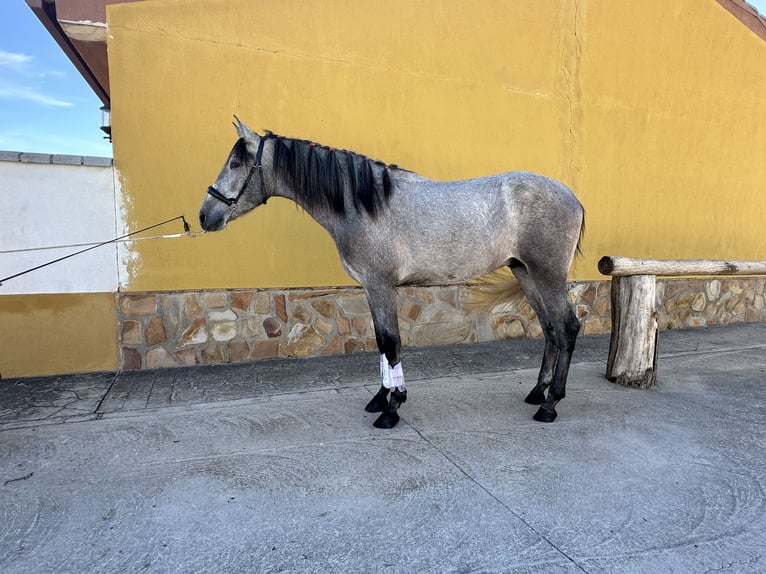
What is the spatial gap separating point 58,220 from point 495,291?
12.8 ft

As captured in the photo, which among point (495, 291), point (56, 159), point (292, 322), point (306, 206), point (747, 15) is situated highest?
point (747, 15)

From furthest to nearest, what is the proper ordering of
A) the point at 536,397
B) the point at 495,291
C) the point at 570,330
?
the point at 495,291 < the point at 536,397 < the point at 570,330

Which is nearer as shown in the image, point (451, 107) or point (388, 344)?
point (388, 344)

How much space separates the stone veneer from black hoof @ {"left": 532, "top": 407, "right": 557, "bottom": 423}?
104 centimetres

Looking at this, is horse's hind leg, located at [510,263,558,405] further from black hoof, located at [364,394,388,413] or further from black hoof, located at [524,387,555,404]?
black hoof, located at [364,394,388,413]

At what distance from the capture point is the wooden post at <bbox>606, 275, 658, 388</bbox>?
3787 mm

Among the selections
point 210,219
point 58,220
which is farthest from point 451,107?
point 58,220

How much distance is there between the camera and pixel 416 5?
5.08m

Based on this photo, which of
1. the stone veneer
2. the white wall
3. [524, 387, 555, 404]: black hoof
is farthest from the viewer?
the stone veneer

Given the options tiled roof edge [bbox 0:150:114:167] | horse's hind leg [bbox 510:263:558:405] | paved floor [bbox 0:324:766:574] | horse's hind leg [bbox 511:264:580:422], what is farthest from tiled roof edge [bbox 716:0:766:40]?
tiled roof edge [bbox 0:150:114:167]

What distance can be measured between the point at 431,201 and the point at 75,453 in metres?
2.61

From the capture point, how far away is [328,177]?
2900mm

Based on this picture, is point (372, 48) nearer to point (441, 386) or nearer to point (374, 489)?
point (441, 386)

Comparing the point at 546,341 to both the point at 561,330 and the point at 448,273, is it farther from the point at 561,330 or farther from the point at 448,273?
the point at 448,273
